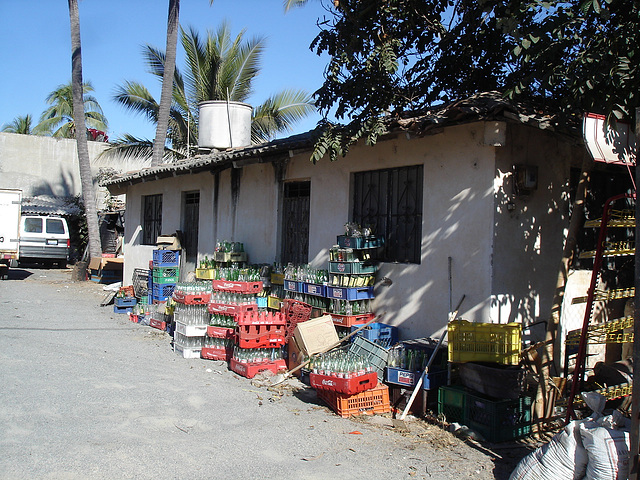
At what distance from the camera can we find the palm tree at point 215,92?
20328 mm

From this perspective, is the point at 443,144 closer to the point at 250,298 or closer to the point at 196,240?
the point at 250,298

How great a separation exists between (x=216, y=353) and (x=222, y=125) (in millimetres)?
7097

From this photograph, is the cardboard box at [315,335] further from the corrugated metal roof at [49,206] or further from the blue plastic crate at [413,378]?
the corrugated metal roof at [49,206]

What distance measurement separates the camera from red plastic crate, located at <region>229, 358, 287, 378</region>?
7812mm

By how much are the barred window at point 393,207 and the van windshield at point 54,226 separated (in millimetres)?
17080

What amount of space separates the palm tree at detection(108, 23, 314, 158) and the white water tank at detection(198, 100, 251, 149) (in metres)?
5.95

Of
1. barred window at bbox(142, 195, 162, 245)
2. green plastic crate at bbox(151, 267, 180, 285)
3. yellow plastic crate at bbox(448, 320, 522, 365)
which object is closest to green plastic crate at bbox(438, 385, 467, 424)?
yellow plastic crate at bbox(448, 320, 522, 365)

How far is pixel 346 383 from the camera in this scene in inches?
241

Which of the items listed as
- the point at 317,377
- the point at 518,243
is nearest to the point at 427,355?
the point at 317,377

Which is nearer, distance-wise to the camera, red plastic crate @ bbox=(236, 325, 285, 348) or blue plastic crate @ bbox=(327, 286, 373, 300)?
red plastic crate @ bbox=(236, 325, 285, 348)

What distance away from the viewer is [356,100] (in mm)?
8609

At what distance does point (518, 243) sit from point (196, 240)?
329 inches

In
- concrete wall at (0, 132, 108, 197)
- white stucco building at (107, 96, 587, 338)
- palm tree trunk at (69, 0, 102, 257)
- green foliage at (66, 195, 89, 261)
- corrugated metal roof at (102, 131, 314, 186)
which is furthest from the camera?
concrete wall at (0, 132, 108, 197)

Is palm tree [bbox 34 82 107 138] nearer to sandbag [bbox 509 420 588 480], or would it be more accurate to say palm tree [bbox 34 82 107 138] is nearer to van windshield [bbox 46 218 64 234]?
van windshield [bbox 46 218 64 234]
